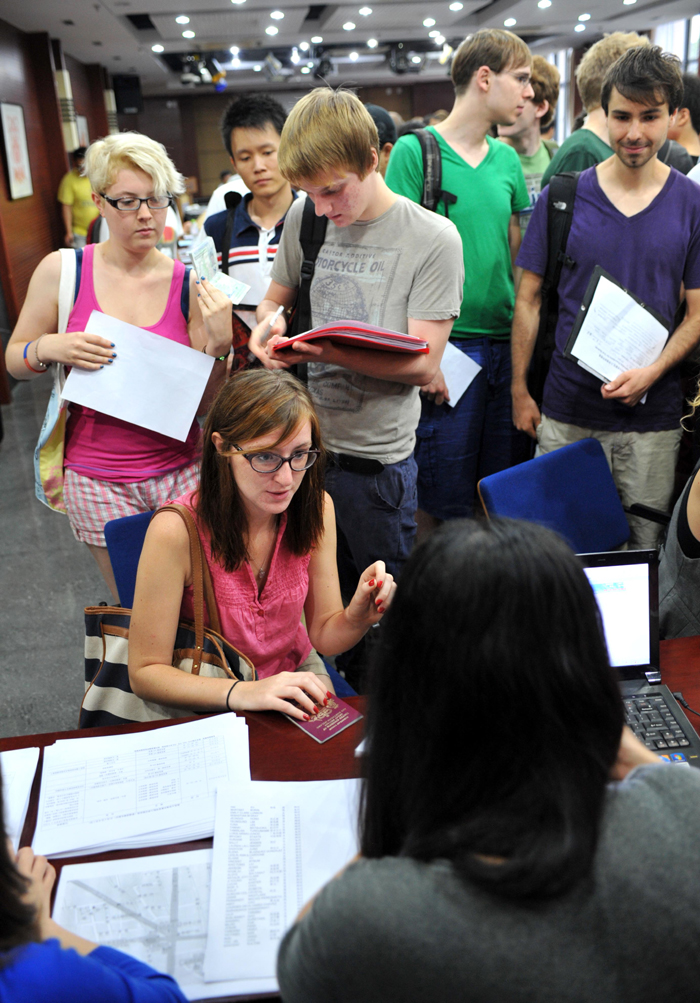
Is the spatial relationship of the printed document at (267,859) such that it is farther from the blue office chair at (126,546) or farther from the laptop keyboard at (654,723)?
the blue office chair at (126,546)

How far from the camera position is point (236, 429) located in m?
1.48

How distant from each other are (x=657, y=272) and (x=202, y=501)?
4.93 feet

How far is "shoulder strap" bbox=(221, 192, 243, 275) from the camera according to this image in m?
2.61

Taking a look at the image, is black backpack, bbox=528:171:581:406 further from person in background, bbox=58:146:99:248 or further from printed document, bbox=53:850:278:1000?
person in background, bbox=58:146:99:248

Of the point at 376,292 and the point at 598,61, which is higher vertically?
the point at 598,61

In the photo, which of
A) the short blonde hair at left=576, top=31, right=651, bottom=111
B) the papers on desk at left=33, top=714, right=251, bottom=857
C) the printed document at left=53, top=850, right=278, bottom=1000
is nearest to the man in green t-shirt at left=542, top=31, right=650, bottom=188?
the short blonde hair at left=576, top=31, right=651, bottom=111

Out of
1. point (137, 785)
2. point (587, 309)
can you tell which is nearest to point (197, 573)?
point (137, 785)

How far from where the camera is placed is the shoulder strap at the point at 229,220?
103 inches

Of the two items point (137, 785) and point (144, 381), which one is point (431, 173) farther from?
point (137, 785)

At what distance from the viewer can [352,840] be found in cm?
108

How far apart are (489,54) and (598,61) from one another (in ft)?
2.38

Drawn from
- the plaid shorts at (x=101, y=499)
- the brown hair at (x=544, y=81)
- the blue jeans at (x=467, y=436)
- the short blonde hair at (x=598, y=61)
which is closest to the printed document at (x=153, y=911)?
the plaid shorts at (x=101, y=499)

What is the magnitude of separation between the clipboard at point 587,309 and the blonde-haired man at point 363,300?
18.9 inches

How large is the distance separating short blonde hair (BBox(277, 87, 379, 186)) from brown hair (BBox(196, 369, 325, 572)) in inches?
22.4
